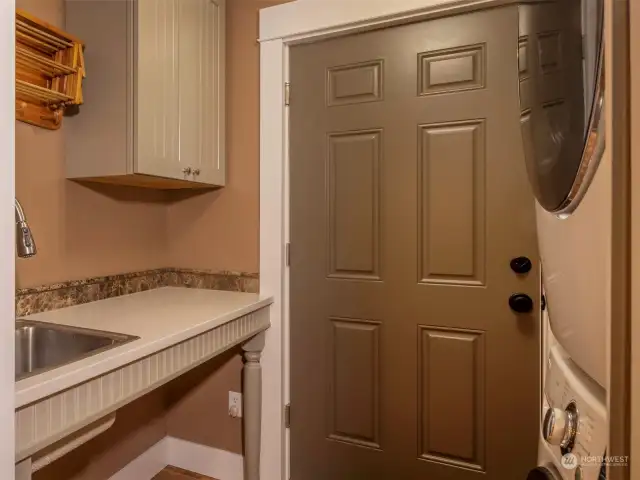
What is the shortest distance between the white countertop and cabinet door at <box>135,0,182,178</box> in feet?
1.71

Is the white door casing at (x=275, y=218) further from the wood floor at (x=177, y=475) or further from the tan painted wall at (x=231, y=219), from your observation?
the wood floor at (x=177, y=475)

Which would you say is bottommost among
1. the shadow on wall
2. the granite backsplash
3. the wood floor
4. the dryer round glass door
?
the wood floor

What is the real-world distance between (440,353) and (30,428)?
1293mm

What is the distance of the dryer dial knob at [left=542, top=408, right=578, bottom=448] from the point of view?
529 millimetres

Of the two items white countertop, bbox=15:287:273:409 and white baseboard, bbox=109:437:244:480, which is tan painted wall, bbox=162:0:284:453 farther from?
white countertop, bbox=15:287:273:409

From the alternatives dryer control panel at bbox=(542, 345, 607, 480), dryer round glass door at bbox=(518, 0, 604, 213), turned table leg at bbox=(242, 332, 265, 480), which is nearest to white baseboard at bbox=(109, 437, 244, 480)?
turned table leg at bbox=(242, 332, 265, 480)

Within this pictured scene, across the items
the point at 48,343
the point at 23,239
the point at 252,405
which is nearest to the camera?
the point at 23,239

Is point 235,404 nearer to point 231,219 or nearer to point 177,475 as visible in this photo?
point 177,475

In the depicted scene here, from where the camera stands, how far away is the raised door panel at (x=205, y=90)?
1648 mm

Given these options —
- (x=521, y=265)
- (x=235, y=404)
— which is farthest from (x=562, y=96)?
(x=235, y=404)

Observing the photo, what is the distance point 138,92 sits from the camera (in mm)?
1401

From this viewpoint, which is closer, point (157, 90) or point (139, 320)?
point (139, 320)

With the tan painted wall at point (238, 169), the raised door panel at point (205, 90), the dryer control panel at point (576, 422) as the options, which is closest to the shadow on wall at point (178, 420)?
the tan painted wall at point (238, 169)

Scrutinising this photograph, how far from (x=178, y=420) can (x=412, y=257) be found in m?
1.47
